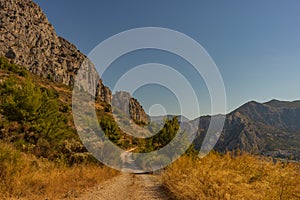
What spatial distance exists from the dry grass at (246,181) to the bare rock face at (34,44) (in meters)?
107

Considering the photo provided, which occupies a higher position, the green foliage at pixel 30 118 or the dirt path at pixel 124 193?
the green foliage at pixel 30 118

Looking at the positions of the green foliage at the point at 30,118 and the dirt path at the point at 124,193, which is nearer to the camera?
the dirt path at the point at 124,193

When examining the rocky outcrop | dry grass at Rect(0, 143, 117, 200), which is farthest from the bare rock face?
dry grass at Rect(0, 143, 117, 200)

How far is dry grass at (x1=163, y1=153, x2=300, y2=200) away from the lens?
5.30 meters

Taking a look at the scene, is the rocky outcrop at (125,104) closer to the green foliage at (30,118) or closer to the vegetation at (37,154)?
the vegetation at (37,154)

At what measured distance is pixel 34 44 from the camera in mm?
125750

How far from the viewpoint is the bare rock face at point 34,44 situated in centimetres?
10706

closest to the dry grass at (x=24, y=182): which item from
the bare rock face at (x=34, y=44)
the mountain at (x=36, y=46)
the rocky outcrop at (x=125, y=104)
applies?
the rocky outcrop at (x=125, y=104)

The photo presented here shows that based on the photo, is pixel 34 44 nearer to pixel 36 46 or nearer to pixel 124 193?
pixel 36 46

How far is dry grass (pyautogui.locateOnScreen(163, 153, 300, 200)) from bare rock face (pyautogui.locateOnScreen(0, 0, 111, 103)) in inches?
4230

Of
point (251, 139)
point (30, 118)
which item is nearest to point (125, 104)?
Result: point (251, 139)

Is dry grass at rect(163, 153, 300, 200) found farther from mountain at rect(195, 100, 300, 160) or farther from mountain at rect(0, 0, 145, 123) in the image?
mountain at rect(0, 0, 145, 123)

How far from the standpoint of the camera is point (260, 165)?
24.8ft

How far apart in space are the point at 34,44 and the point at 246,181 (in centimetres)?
13920
